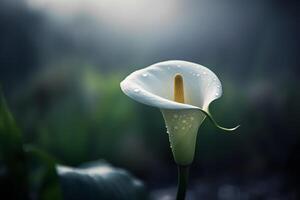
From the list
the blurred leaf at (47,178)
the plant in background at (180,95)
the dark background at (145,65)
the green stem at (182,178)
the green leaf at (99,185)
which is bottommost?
the dark background at (145,65)

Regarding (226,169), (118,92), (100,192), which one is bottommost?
(226,169)

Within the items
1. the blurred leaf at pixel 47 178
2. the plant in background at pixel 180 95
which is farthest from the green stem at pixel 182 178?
the blurred leaf at pixel 47 178

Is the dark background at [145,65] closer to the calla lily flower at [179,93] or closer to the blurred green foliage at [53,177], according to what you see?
the blurred green foliage at [53,177]

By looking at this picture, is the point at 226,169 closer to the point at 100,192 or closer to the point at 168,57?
the point at 168,57

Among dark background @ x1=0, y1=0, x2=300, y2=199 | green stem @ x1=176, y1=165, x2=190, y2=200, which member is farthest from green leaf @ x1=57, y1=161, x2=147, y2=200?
dark background @ x1=0, y1=0, x2=300, y2=199

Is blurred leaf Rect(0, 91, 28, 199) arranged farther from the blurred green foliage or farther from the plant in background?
the plant in background

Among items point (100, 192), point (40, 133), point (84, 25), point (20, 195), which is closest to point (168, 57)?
point (84, 25)
